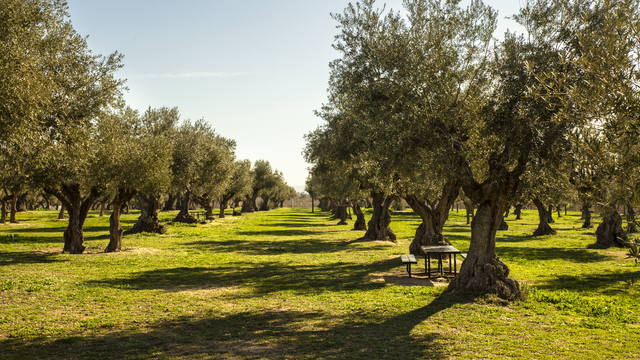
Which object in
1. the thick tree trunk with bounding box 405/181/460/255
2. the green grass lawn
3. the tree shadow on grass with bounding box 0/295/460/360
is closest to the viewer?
the tree shadow on grass with bounding box 0/295/460/360

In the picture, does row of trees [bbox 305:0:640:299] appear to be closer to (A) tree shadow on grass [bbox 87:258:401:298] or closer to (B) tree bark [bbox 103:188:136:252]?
(A) tree shadow on grass [bbox 87:258:401:298]

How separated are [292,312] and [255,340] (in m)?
2.82

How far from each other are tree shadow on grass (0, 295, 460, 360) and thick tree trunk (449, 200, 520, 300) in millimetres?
3178

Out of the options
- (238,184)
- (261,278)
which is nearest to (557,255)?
(261,278)

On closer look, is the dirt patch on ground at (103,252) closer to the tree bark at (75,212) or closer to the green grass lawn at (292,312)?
the tree bark at (75,212)

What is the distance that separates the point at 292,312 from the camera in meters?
12.4

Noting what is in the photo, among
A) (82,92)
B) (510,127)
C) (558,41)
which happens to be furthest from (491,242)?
(82,92)

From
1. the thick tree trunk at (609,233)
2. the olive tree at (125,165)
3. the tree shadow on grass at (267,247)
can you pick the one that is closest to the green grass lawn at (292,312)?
the olive tree at (125,165)

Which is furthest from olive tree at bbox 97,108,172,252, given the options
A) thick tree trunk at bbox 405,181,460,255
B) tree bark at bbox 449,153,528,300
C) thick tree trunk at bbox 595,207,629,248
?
thick tree trunk at bbox 595,207,629,248

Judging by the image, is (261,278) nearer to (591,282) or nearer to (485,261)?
(485,261)

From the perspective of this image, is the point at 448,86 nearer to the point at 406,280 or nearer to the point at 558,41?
the point at 558,41

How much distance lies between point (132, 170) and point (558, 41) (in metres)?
20.7

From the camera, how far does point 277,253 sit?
27.4 meters

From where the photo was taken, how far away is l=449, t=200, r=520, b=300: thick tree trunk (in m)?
13.9
